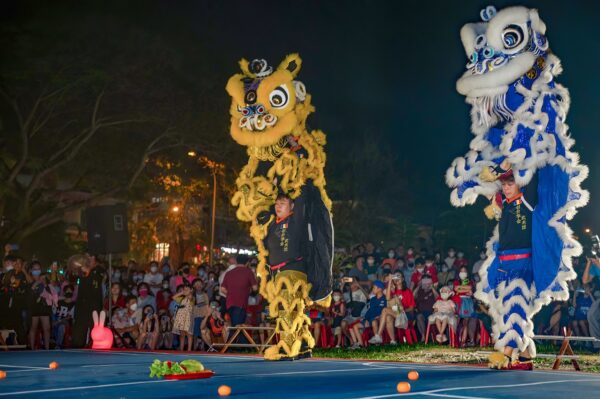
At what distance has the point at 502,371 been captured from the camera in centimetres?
870

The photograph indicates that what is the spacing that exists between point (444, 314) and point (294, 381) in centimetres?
796

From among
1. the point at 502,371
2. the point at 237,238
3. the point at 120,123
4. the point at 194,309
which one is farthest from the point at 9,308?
the point at 237,238

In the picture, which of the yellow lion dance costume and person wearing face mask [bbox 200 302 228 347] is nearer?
the yellow lion dance costume

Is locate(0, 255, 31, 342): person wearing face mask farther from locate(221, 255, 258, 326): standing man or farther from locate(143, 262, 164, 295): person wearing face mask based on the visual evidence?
locate(221, 255, 258, 326): standing man

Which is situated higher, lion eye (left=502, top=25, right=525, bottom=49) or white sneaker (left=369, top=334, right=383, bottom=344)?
lion eye (left=502, top=25, right=525, bottom=49)

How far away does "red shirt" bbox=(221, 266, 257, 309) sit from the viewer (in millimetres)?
13891

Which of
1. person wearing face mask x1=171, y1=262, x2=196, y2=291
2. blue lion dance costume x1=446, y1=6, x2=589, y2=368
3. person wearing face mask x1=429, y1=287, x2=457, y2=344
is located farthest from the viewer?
person wearing face mask x1=171, y1=262, x2=196, y2=291

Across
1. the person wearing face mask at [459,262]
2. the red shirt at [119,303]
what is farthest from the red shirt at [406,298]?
the red shirt at [119,303]

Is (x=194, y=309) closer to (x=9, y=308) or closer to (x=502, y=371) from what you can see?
(x=9, y=308)

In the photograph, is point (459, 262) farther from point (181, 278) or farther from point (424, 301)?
point (181, 278)

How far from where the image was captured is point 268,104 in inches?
427

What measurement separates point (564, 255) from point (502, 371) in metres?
1.28

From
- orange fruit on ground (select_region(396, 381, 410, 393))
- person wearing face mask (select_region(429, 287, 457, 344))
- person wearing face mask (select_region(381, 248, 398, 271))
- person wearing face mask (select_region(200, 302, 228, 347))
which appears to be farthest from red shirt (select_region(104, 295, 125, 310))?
orange fruit on ground (select_region(396, 381, 410, 393))

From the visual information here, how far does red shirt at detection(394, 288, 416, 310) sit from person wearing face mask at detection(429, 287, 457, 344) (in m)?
0.42
